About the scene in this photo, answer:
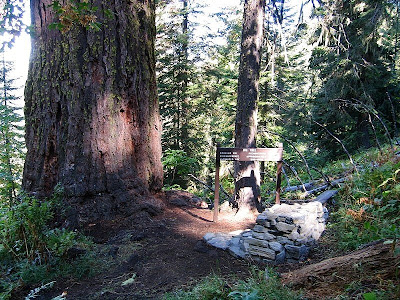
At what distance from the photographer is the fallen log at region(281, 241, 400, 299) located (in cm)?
230

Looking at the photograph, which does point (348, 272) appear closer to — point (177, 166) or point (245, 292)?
point (245, 292)

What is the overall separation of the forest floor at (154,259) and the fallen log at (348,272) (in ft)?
0.16

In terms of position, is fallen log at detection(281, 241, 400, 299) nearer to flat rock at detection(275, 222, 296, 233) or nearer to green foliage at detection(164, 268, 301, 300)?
green foliage at detection(164, 268, 301, 300)

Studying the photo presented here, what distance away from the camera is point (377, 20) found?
409 inches

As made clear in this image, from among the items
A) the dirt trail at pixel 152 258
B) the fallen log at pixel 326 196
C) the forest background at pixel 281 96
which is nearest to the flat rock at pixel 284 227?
the dirt trail at pixel 152 258

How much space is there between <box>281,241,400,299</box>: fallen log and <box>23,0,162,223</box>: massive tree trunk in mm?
3569

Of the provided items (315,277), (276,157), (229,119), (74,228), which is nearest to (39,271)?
(74,228)

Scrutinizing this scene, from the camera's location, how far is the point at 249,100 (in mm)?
6559

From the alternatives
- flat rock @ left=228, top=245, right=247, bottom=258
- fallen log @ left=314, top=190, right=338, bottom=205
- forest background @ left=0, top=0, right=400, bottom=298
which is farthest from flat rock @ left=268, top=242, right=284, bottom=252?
forest background @ left=0, top=0, right=400, bottom=298

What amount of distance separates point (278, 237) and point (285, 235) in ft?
0.44

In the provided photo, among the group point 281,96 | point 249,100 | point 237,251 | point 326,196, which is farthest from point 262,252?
point 281,96

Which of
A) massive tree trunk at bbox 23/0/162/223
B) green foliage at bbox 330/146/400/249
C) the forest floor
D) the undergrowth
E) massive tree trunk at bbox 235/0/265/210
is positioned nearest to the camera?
the forest floor

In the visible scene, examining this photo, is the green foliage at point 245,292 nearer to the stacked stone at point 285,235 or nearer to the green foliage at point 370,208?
the stacked stone at point 285,235

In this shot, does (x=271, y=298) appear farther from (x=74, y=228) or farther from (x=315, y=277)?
(x=74, y=228)
